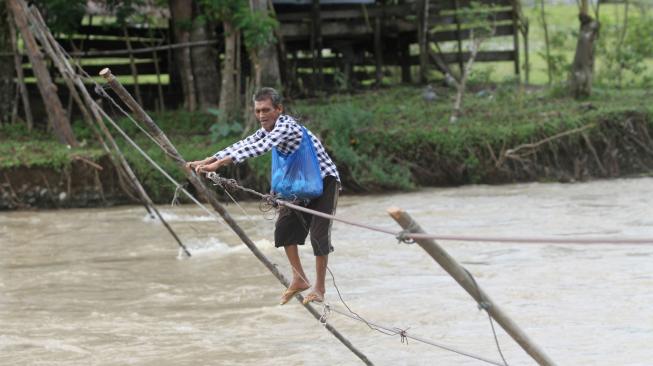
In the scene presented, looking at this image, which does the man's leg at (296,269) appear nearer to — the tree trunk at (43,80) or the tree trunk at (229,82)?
the tree trunk at (43,80)

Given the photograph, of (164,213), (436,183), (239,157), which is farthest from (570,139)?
(239,157)

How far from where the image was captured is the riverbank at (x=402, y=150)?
38.1ft

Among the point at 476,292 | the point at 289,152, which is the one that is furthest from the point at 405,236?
the point at 289,152

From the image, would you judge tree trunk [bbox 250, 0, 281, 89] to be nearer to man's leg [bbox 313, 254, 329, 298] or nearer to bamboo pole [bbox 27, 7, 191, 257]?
bamboo pole [bbox 27, 7, 191, 257]

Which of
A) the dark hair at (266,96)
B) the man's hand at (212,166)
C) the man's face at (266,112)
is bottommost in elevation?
the man's hand at (212,166)

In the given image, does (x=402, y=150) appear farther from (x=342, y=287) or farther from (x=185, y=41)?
(x=342, y=287)

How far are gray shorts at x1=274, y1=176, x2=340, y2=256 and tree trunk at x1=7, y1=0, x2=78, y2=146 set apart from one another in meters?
5.88

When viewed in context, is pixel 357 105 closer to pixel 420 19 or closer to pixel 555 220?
pixel 420 19

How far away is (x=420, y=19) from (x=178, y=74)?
347 centimetres

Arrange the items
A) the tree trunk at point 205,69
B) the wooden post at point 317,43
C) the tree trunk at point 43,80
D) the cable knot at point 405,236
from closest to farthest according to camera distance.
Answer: the cable knot at point 405,236
the tree trunk at point 43,80
the tree trunk at point 205,69
the wooden post at point 317,43

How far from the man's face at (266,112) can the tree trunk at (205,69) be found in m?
8.68

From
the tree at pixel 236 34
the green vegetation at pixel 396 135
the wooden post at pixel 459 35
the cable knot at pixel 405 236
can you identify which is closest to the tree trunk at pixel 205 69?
the green vegetation at pixel 396 135

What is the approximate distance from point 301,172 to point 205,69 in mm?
8824

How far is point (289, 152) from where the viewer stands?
17.1ft
